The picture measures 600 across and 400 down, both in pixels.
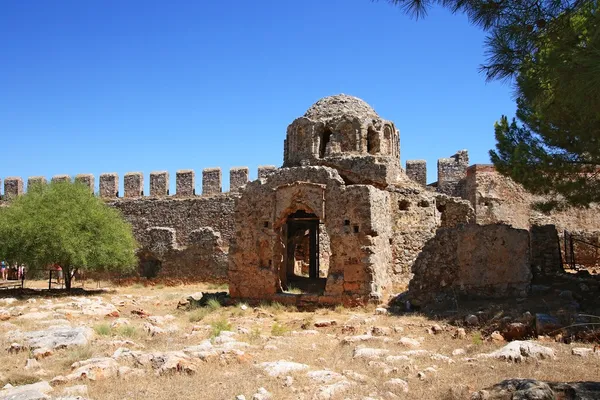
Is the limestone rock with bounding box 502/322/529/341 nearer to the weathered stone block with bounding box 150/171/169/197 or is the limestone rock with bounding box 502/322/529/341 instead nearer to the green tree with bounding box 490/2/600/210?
the green tree with bounding box 490/2/600/210

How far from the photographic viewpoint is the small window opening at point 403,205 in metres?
19.4

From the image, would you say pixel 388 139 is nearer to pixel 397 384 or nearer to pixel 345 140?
pixel 345 140

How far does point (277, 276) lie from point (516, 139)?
296 inches

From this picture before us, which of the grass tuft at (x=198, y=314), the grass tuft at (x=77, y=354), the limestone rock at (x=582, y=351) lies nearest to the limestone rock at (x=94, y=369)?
the grass tuft at (x=77, y=354)

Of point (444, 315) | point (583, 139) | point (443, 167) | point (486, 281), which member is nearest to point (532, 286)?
point (486, 281)

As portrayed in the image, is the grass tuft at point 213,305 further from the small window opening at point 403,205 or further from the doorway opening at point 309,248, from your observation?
the small window opening at point 403,205

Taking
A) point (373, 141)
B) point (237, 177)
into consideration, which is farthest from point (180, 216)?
point (373, 141)

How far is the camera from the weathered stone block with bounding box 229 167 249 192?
2792 centimetres

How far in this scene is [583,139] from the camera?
11.5 metres

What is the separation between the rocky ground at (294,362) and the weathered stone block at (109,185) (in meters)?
18.7

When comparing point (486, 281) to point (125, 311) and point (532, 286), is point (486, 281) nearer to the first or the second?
point (532, 286)

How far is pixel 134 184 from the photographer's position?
30.1 meters

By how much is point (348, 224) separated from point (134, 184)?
59.5ft

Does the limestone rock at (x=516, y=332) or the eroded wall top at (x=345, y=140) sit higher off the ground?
the eroded wall top at (x=345, y=140)
